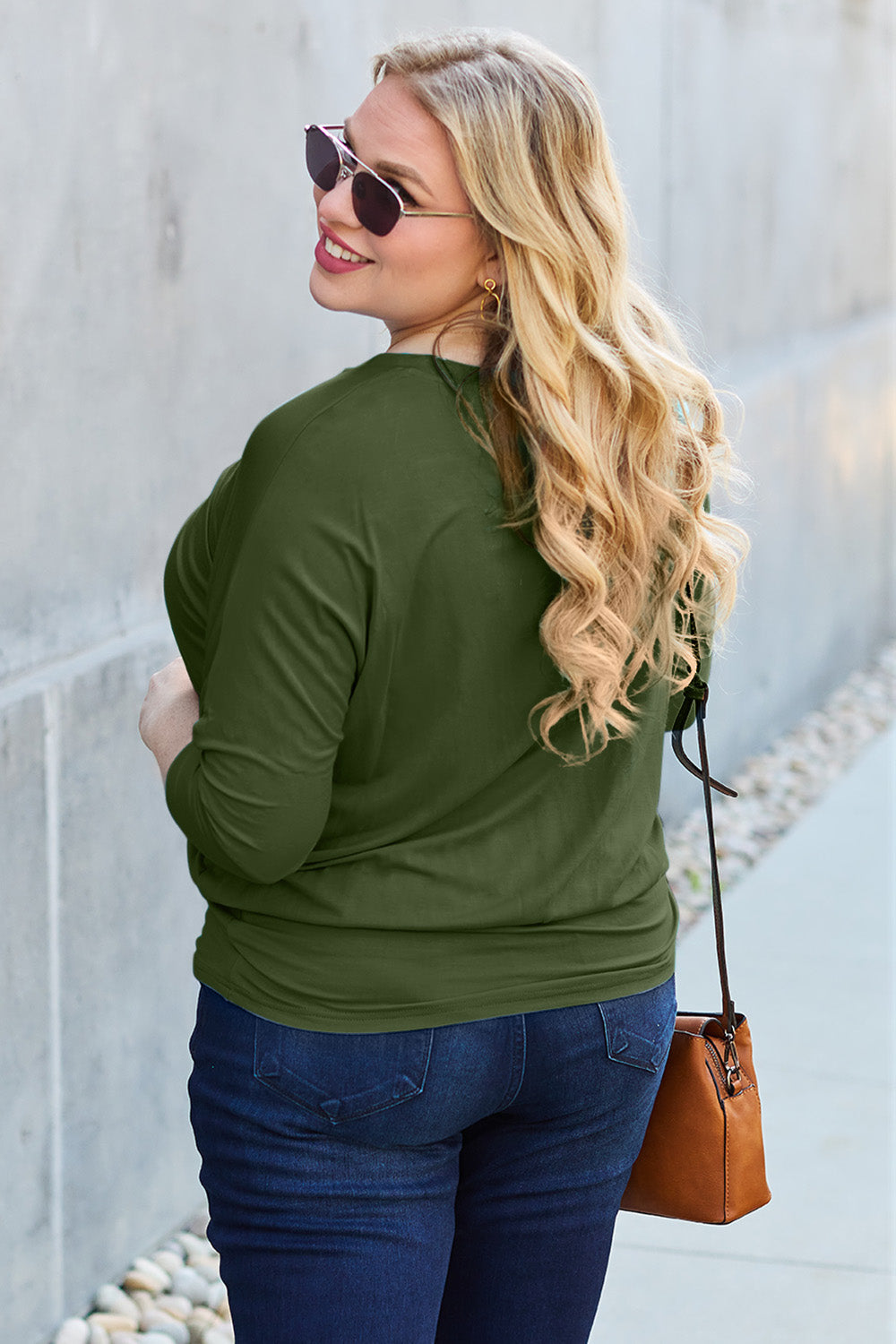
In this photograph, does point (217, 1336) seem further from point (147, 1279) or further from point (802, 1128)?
point (802, 1128)

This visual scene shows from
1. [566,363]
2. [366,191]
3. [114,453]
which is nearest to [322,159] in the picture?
[366,191]

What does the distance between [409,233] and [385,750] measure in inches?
18.2

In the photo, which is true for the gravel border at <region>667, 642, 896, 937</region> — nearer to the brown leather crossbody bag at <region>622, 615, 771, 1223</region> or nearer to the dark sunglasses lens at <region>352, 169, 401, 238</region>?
the brown leather crossbody bag at <region>622, 615, 771, 1223</region>

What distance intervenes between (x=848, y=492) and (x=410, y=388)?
6929 mm

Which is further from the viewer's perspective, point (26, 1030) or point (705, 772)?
point (26, 1030)

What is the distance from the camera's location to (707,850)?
5797 mm

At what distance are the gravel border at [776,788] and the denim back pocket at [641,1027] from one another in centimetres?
313

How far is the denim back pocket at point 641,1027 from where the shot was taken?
158 centimetres

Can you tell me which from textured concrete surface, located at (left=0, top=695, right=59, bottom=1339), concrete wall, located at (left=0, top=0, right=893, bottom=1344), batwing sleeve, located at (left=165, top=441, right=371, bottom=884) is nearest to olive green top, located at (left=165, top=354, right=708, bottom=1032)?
batwing sleeve, located at (left=165, top=441, right=371, bottom=884)

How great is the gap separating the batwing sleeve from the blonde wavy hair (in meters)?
0.16

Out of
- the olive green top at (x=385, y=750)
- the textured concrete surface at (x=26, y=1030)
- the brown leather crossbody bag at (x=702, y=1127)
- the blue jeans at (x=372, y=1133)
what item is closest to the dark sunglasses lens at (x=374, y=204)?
the olive green top at (x=385, y=750)

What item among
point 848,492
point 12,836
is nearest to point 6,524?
point 12,836

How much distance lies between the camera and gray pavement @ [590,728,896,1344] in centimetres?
315

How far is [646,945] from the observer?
1622 mm
